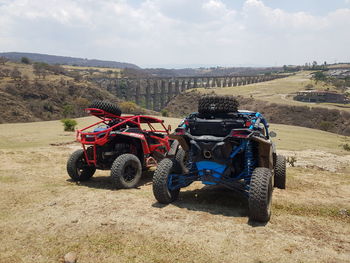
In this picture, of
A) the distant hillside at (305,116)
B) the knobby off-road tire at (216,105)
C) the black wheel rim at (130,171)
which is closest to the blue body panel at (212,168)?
the knobby off-road tire at (216,105)

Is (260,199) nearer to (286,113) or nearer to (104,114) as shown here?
(104,114)

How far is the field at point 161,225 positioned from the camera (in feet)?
14.8

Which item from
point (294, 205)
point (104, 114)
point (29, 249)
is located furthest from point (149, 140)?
point (29, 249)

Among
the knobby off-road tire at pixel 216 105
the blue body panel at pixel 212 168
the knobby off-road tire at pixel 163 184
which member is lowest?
the knobby off-road tire at pixel 163 184

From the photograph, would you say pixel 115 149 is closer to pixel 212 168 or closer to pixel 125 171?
pixel 125 171

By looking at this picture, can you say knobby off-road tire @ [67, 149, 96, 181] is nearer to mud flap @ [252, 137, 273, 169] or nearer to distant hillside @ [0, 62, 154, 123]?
mud flap @ [252, 137, 273, 169]

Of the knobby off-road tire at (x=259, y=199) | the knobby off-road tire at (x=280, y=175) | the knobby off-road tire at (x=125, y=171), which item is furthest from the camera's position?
the knobby off-road tire at (x=280, y=175)

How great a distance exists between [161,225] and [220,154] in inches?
71.7

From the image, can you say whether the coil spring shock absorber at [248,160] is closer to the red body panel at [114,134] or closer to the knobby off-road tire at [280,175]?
the knobby off-road tire at [280,175]

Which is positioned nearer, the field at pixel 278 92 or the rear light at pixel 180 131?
A: the rear light at pixel 180 131

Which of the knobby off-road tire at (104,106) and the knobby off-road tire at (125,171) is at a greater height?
the knobby off-road tire at (104,106)

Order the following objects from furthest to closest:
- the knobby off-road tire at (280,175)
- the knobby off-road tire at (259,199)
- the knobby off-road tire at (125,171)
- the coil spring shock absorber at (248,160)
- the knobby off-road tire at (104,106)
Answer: the knobby off-road tire at (104,106)
the knobby off-road tire at (280,175)
the knobby off-road tire at (125,171)
the coil spring shock absorber at (248,160)
the knobby off-road tire at (259,199)

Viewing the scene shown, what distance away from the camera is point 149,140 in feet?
31.6

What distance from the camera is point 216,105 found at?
677 cm
